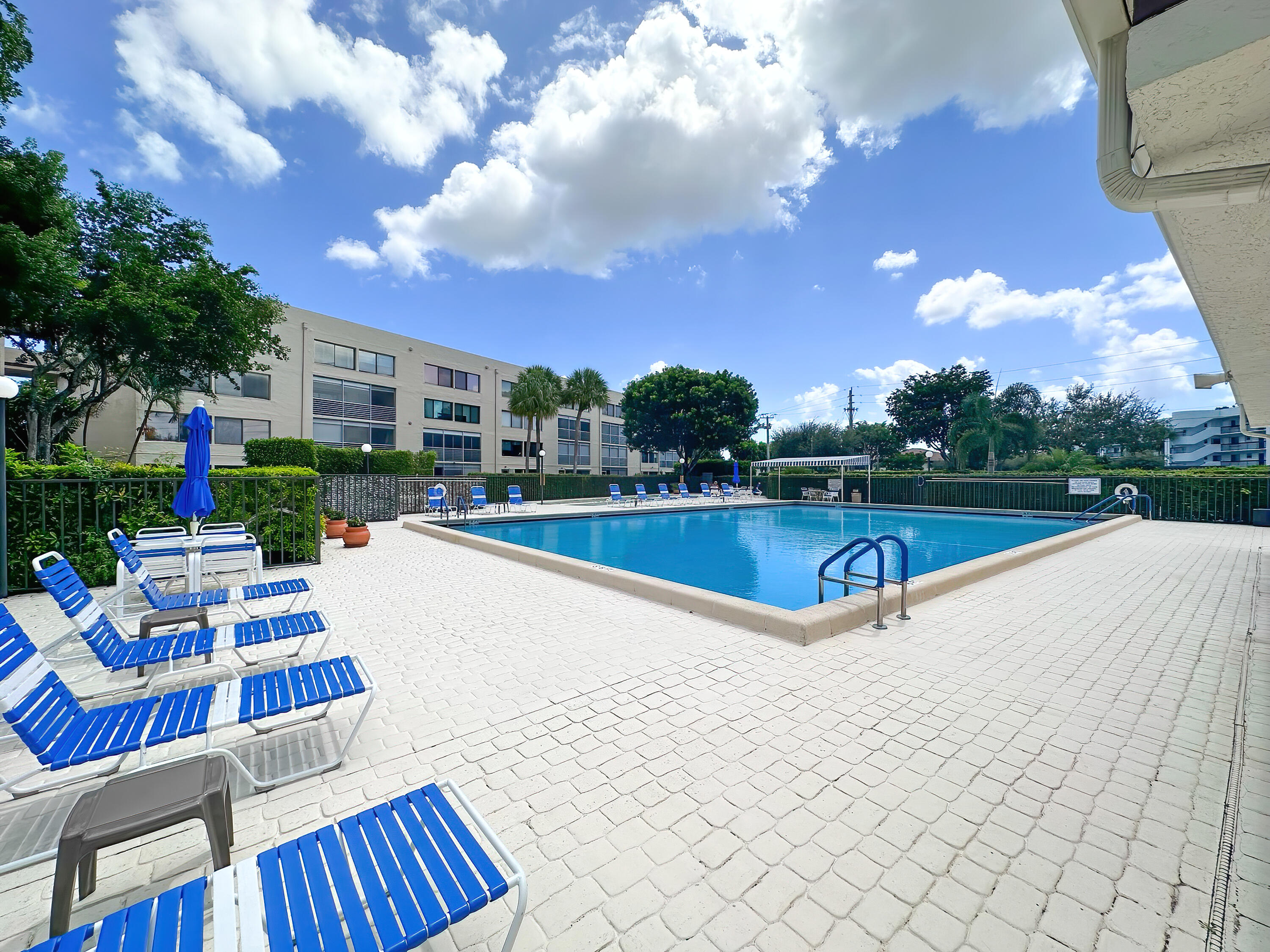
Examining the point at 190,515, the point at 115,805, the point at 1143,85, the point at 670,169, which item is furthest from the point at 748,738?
the point at 670,169

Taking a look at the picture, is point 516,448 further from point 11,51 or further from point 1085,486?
point 1085,486

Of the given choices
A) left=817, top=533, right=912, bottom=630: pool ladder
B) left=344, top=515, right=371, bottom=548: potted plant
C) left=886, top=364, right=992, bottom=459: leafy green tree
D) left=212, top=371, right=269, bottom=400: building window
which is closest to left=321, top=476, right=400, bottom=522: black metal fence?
left=344, top=515, right=371, bottom=548: potted plant

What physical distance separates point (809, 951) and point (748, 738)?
4.36 feet

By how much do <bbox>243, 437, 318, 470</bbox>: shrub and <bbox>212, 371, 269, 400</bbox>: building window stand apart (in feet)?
15.1

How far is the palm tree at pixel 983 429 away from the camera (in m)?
37.1

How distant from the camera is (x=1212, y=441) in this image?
261 ft

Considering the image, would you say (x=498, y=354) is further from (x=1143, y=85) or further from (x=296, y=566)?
(x=1143, y=85)

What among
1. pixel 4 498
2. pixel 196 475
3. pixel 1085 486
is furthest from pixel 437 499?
pixel 1085 486

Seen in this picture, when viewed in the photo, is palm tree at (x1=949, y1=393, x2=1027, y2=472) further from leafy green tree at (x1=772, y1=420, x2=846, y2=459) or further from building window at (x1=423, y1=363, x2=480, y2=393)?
building window at (x1=423, y1=363, x2=480, y2=393)

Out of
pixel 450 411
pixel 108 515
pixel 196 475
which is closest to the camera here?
pixel 196 475

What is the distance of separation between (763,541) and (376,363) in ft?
86.0

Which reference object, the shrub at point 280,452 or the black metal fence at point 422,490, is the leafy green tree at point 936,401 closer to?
the black metal fence at point 422,490

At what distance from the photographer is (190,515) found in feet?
20.4

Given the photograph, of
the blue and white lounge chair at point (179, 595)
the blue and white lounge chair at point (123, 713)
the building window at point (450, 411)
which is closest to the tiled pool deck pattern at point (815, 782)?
the blue and white lounge chair at point (123, 713)
